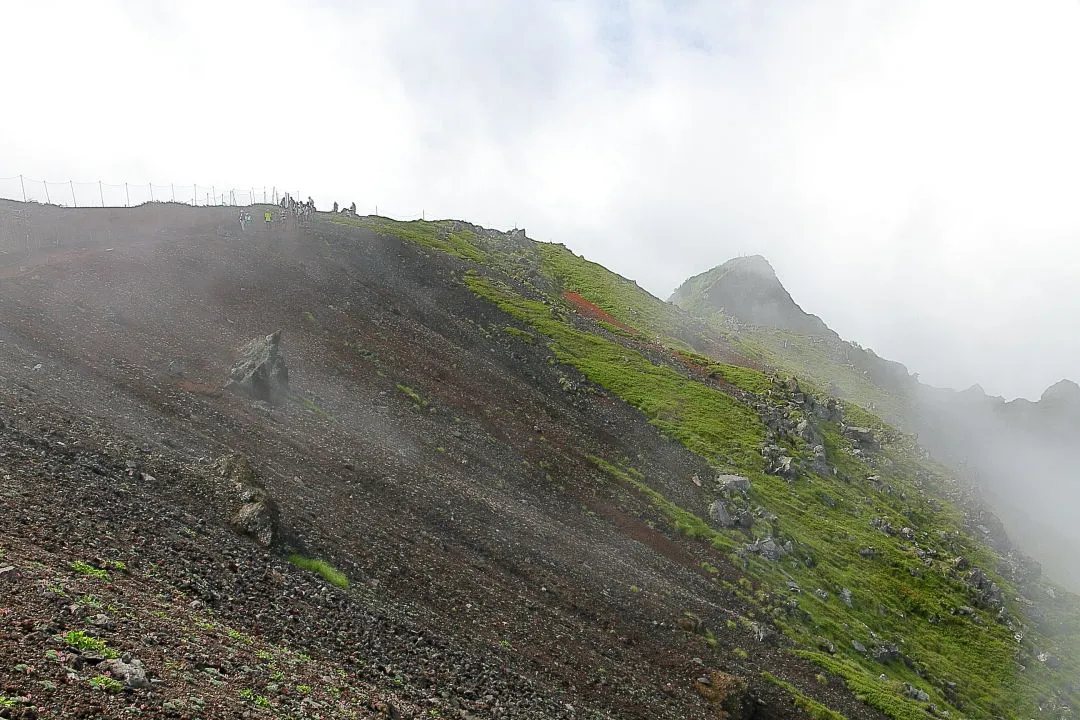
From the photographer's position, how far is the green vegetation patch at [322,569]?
24.0 meters

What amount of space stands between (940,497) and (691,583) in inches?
2808

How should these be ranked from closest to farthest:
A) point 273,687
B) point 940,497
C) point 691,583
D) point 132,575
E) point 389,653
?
1. point 273,687
2. point 132,575
3. point 389,653
4. point 691,583
5. point 940,497

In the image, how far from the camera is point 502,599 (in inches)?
1180

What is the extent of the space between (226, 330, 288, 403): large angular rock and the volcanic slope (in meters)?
1.25

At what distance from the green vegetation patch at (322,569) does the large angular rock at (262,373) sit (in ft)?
57.1

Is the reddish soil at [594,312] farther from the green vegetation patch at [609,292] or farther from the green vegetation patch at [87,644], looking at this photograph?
the green vegetation patch at [87,644]

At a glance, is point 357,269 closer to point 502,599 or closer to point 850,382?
point 502,599

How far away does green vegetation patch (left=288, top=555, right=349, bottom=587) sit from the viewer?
947 inches

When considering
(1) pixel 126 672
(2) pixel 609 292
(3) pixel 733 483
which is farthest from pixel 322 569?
(2) pixel 609 292


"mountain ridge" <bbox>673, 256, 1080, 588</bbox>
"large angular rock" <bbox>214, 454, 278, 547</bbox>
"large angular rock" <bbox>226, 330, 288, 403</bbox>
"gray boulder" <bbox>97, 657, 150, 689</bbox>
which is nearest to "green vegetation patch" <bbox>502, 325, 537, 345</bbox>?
"large angular rock" <bbox>226, 330, 288, 403</bbox>

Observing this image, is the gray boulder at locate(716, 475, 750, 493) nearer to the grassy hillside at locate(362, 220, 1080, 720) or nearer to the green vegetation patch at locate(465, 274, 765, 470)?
the grassy hillside at locate(362, 220, 1080, 720)

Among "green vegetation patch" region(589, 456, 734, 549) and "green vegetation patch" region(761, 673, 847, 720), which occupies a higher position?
"green vegetation patch" region(589, 456, 734, 549)

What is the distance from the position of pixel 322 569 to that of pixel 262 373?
19.4 metres

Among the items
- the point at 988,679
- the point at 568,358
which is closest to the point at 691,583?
the point at 988,679
